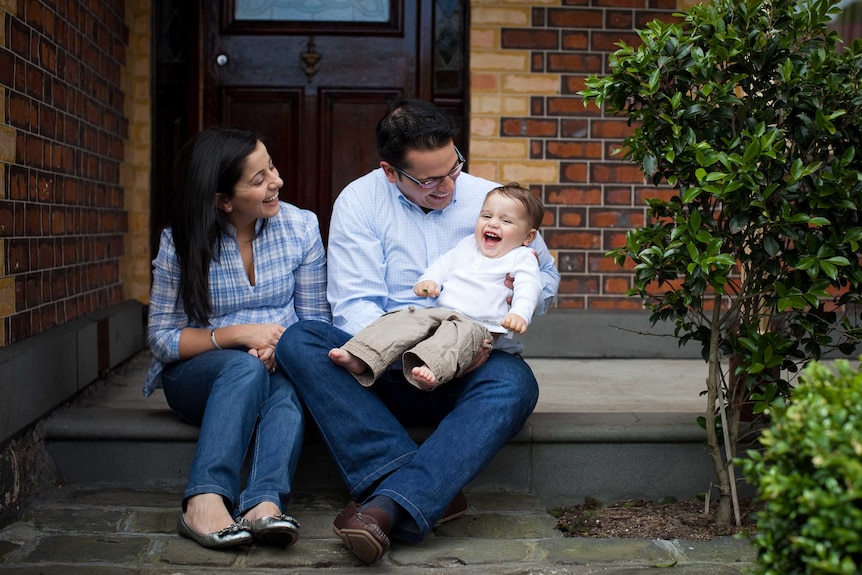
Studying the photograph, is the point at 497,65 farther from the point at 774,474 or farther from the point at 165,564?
the point at 774,474

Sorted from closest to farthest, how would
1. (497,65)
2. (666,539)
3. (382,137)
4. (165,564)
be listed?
(165,564) → (666,539) → (382,137) → (497,65)

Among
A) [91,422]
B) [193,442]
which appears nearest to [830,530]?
[193,442]

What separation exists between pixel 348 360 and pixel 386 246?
53 cm

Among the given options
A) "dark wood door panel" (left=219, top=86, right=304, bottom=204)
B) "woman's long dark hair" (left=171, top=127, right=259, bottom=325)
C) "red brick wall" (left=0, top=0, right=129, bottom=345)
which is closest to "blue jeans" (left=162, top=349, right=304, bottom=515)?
"woman's long dark hair" (left=171, top=127, right=259, bottom=325)

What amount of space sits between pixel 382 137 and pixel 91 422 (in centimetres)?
142

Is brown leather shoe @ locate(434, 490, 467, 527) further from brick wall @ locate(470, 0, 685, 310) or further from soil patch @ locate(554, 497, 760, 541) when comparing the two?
brick wall @ locate(470, 0, 685, 310)

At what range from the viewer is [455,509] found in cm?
314

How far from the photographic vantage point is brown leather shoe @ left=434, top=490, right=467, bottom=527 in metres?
3.13

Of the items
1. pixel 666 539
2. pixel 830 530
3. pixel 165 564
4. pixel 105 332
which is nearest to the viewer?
pixel 830 530

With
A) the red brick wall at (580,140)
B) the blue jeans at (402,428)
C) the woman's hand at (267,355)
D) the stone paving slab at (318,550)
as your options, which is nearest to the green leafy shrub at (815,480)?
the stone paving slab at (318,550)

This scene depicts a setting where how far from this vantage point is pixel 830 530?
5.45ft

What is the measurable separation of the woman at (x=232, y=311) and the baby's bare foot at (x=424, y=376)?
0.47 m

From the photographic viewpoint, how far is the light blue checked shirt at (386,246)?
3.34 metres

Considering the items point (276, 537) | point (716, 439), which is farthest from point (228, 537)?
point (716, 439)
